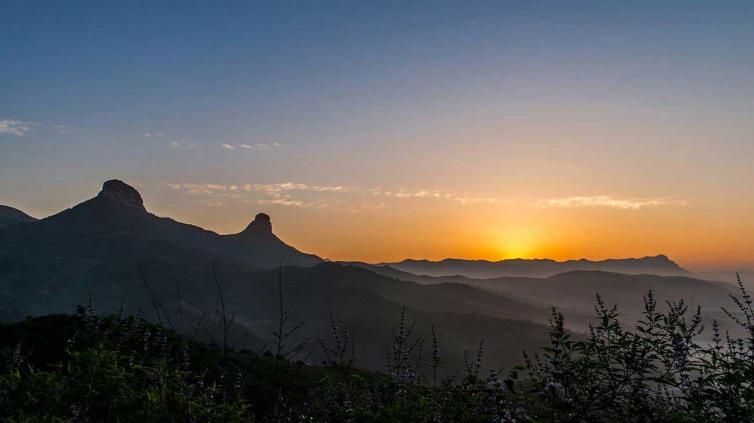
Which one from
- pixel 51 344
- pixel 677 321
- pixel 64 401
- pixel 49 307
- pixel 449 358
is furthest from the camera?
pixel 49 307

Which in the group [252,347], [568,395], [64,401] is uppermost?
[568,395]

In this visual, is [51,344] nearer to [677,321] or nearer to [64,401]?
[64,401]

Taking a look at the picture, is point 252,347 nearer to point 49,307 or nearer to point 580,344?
point 49,307

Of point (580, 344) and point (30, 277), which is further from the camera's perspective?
point (30, 277)

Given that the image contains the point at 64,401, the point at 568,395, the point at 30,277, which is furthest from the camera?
the point at 30,277

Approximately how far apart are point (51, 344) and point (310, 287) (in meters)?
176

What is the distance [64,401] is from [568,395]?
731cm

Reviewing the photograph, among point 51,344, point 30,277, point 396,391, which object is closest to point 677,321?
point 396,391

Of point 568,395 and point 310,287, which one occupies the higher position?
point 568,395

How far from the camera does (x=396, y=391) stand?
24.4 feet

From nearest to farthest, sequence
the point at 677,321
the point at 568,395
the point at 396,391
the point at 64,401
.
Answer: the point at 568,395 < the point at 677,321 < the point at 64,401 < the point at 396,391

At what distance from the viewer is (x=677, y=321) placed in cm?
582

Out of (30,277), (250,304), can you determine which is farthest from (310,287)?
(30,277)

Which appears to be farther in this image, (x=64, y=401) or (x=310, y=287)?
(x=310, y=287)
